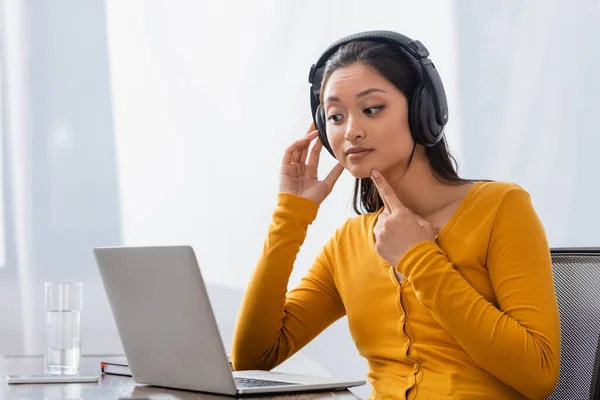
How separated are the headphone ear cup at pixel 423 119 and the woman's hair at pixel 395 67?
26 millimetres

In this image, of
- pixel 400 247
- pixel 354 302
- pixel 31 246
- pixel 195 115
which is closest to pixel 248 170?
pixel 195 115

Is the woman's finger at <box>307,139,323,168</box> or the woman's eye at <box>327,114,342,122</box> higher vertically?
the woman's eye at <box>327,114,342,122</box>

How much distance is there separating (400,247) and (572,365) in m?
0.34

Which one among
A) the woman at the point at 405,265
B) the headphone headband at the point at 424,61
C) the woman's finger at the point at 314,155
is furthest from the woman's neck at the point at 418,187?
the woman's finger at the point at 314,155

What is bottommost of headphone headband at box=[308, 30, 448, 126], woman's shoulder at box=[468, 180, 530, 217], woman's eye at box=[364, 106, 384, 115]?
woman's shoulder at box=[468, 180, 530, 217]

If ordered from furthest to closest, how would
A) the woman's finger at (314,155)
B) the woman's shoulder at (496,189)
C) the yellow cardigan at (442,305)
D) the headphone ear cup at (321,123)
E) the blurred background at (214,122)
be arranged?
the blurred background at (214,122)
the woman's finger at (314,155)
the headphone ear cup at (321,123)
the woman's shoulder at (496,189)
the yellow cardigan at (442,305)

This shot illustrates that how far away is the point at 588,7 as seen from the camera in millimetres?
2691

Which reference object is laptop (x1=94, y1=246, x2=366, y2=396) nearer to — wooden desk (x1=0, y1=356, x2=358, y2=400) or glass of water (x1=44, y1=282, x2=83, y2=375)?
wooden desk (x1=0, y1=356, x2=358, y2=400)

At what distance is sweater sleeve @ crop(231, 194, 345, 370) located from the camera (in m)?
1.47

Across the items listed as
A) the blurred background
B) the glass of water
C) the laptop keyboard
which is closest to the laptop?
the laptop keyboard

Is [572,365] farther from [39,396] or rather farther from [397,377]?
[39,396]

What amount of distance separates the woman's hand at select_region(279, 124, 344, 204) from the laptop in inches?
15.4

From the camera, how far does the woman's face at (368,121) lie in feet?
4.35

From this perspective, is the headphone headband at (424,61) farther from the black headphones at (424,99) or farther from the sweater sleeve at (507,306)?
the sweater sleeve at (507,306)
